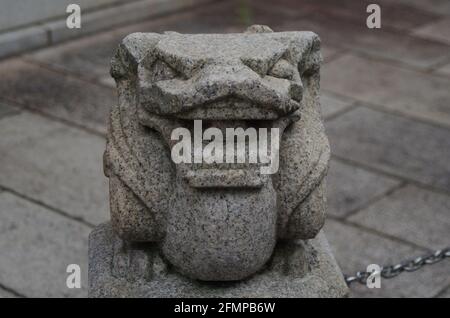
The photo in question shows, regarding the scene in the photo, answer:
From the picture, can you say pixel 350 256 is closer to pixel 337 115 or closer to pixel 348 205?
pixel 348 205

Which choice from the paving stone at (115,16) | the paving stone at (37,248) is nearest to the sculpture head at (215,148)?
the paving stone at (37,248)

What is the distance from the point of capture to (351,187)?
623 cm

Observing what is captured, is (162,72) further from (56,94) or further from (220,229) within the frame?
(56,94)

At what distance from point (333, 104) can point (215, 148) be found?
179 inches

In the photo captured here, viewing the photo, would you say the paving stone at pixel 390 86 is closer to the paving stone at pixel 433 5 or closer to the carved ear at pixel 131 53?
the paving stone at pixel 433 5

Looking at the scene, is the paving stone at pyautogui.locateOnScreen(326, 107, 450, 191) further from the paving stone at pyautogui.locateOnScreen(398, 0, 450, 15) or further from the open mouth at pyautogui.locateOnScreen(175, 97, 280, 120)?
the open mouth at pyautogui.locateOnScreen(175, 97, 280, 120)

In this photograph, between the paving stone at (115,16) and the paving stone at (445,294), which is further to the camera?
the paving stone at (115,16)

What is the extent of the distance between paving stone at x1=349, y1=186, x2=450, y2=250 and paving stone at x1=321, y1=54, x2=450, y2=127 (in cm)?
135

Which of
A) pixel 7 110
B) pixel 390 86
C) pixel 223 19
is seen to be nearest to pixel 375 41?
pixel 390 86

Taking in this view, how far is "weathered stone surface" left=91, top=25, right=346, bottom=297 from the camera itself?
3.13m

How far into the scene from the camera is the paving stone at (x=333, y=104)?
743 centimetres

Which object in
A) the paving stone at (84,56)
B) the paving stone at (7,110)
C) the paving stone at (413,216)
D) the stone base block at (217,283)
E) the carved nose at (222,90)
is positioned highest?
the carved nose at (222,90)

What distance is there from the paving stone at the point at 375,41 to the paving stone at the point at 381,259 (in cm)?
331

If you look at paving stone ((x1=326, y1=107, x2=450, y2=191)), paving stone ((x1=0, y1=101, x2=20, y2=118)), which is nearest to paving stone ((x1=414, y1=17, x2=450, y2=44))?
paving stone ((x1=326, y1=107, x2=450, y2=191))
